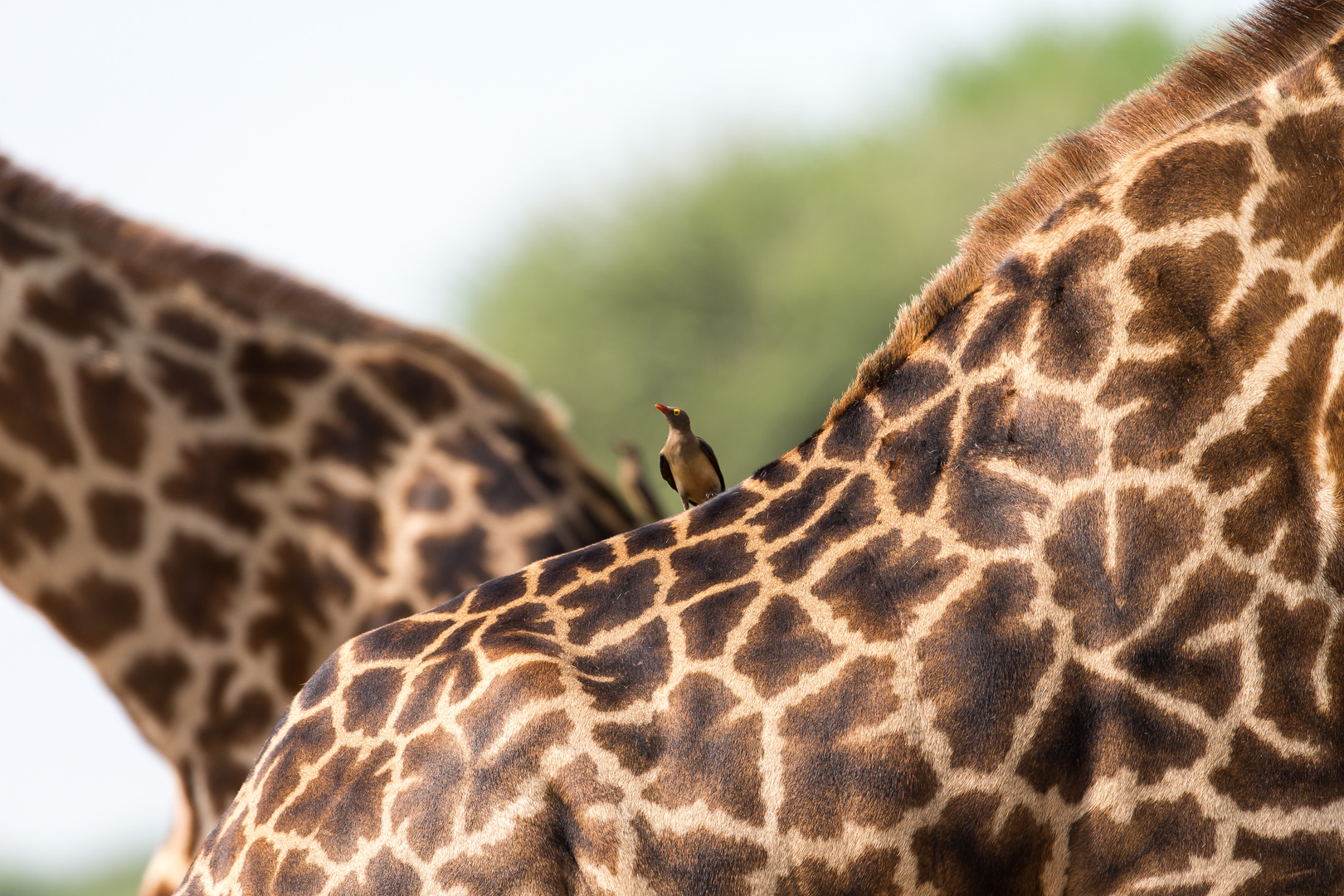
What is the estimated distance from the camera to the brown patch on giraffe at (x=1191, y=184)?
2.38 m

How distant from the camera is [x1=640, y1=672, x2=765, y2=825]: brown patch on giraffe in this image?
7.33 feet

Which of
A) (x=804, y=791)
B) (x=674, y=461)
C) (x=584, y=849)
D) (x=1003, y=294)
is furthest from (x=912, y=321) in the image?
(x=584, y=849)

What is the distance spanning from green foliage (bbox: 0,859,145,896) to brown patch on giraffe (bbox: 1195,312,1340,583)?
39463 mm

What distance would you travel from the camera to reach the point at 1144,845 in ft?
7.16

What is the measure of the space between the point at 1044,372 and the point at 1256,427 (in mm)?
355

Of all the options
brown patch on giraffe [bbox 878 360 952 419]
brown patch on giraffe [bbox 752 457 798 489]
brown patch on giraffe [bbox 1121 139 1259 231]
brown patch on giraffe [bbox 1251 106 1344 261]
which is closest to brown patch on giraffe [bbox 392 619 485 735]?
brown patch on giraffe [bbox 752 457 798 489]

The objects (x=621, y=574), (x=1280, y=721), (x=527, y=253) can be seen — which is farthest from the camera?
(x=527, y=253)

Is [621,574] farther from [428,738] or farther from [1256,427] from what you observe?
[1256,427]

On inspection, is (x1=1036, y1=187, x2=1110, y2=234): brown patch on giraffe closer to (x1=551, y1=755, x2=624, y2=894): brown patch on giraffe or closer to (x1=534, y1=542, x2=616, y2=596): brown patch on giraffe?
(x1=534, y1=542, x2=616, y2=596): brown patch on giraffe

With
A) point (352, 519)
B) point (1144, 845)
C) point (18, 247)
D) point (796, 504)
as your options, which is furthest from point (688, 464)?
point (18, 247)

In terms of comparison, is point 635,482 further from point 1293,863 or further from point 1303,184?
point 1293,863

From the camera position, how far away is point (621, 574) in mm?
2541

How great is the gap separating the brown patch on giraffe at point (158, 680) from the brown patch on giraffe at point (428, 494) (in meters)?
0.94

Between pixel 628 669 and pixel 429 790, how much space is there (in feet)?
1.28
